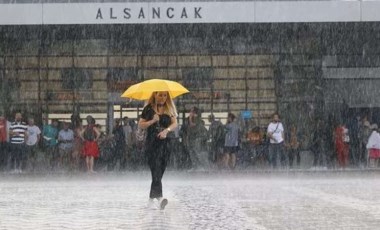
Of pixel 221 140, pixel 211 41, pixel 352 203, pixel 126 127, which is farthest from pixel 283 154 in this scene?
pixel 352 203

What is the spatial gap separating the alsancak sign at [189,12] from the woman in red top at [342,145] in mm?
3388

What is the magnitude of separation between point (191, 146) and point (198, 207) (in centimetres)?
1348

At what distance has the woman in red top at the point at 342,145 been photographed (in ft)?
84.4

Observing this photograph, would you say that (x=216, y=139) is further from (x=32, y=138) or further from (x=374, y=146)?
(x=32, y=138)

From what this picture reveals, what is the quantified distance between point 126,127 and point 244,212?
51.3 ft

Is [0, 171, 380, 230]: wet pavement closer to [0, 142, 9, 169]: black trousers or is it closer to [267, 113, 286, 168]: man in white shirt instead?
[267, 113, 286, 168]: man in white shirt

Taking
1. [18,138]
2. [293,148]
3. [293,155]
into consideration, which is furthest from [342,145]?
[18,138]

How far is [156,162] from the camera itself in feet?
37.3

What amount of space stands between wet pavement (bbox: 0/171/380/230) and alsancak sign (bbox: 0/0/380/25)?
375 inches

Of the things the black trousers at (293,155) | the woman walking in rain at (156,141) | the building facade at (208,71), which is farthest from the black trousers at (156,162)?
the building facade at (208,71)

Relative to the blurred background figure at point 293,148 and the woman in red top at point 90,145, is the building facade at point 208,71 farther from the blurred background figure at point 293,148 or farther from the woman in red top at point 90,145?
the woman in red top at point 90,145

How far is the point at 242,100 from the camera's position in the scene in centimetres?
3069

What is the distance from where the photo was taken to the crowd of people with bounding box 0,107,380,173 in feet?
78.8

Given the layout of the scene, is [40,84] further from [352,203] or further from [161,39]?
[352,203]
